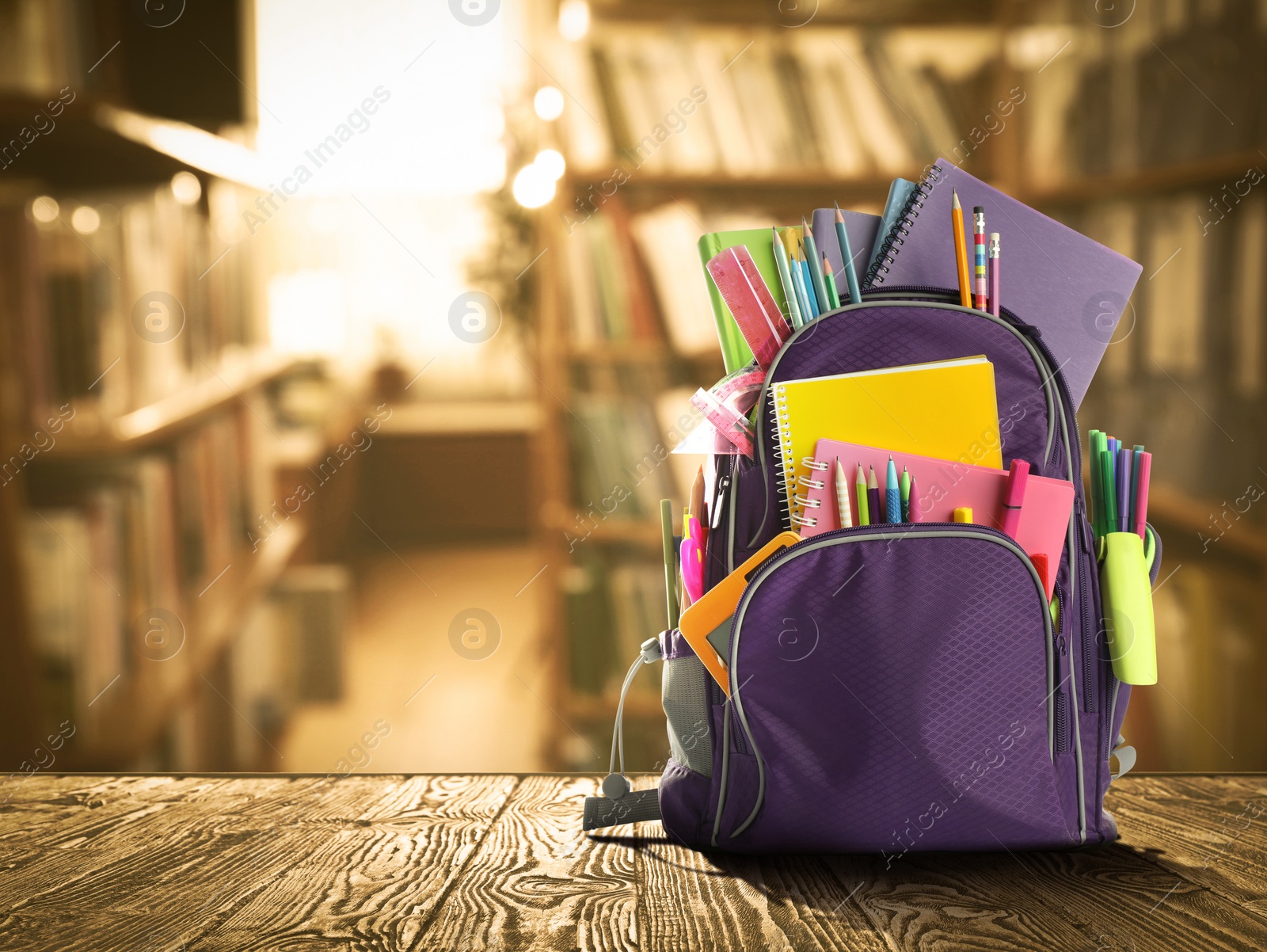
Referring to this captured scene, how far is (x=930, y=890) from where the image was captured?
2.23 ft

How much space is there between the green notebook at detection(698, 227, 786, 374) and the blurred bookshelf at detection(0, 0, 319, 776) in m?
0.70

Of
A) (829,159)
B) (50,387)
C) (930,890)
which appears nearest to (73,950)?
(930,890)

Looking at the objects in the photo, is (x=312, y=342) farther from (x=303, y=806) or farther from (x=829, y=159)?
(x=829, y=159)

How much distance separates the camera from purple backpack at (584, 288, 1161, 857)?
2.29ft

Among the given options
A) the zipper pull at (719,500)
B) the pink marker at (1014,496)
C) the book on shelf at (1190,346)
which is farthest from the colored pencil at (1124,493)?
the book on shelf at (1190,346)

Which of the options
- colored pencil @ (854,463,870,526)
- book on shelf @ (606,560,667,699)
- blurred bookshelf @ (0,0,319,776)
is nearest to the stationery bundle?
colored pencil @ (854,463,870,526)

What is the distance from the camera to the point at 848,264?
80 cm

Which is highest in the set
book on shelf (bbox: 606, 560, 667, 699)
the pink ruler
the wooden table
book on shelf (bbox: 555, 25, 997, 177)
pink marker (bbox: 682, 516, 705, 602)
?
book on shelf (bbox: 555, 25, 997, 177)

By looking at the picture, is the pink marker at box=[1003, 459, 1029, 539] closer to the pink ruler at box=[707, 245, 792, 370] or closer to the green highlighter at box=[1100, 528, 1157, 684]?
the green highlighter at box=[1100, 528, 1157, 684]

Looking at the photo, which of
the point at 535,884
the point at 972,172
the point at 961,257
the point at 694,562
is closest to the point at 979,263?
the point at 961,257

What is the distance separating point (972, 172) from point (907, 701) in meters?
0.85

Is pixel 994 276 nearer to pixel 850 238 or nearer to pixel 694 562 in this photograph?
pixel 850 238

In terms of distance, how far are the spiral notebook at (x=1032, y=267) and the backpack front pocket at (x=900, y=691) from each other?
23 cm

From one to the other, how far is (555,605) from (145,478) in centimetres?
60
